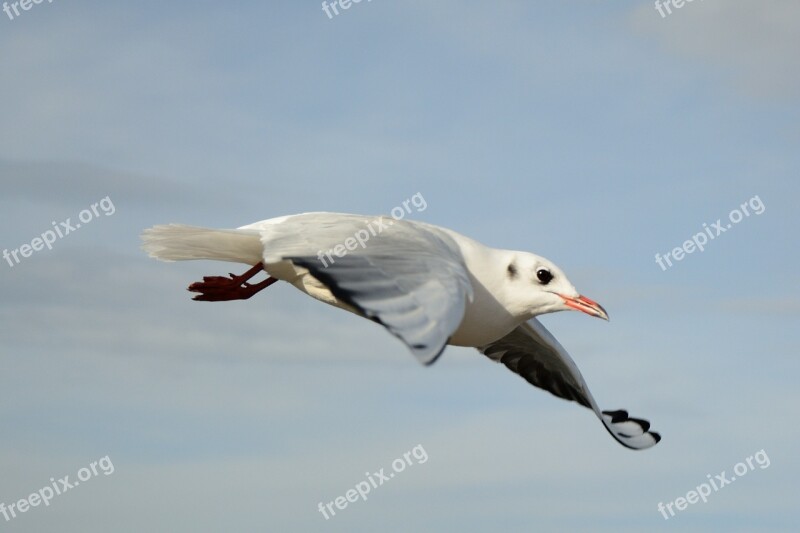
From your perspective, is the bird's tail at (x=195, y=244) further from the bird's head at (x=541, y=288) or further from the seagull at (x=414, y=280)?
the bird's head at (x=541, y=288)

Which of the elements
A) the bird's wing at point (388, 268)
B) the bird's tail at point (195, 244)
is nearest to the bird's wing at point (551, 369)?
the bird's wing at point (388, 268)

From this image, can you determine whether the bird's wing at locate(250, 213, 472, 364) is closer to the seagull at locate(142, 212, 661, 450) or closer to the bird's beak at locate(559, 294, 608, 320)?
the seagull at locate(142, 212, 661, 450)

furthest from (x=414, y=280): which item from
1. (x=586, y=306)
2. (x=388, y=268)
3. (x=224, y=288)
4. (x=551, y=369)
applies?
(x=551, y=369)

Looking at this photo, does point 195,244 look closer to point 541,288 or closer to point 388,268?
point 388,268

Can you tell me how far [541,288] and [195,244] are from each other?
2707mm

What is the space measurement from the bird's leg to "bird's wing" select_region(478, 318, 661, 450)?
8.52 feet

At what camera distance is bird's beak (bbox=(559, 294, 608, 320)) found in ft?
30.5

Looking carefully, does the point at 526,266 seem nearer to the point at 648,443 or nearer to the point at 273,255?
the point at 273,255

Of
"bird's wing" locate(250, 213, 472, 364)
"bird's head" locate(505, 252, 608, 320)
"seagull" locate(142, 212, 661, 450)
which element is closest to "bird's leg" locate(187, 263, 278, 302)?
"seagull" locate(142, 212, 661, 450)

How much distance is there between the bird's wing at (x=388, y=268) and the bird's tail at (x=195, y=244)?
0.32 m

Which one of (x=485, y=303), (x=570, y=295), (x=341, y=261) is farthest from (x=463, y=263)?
(x=341, y=261)

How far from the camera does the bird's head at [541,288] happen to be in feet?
30.4

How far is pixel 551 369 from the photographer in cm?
1160

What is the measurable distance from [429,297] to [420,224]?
80.5 inches
